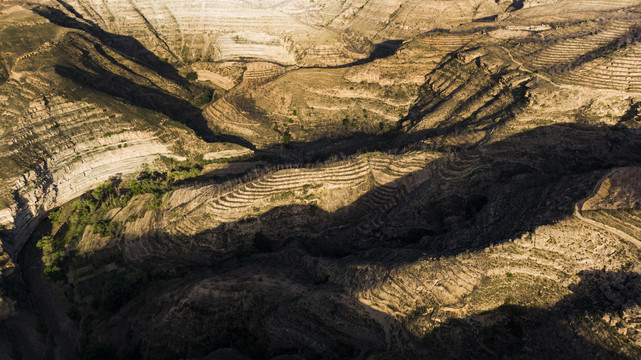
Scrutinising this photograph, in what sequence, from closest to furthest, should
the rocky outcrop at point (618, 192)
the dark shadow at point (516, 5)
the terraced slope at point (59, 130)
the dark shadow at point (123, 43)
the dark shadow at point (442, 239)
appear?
1. the dark shadow at point (442, 239)
2. the rocky outcrop at point (618, 192)
3. the terraced slope at point (59, 130)
4. the dark shadow at point (123, 43)
5. the dark shadow at point (516, 5)

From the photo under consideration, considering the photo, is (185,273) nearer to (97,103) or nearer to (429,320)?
(429,320)

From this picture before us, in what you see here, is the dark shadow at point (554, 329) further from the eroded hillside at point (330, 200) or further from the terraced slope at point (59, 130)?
the terraced slope at point (59, 130)

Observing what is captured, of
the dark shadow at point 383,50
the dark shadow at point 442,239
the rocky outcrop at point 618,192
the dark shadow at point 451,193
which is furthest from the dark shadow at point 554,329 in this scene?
Answer: the dark shadow at point 383,50

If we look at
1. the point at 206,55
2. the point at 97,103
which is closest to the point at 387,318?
the point at 97,103

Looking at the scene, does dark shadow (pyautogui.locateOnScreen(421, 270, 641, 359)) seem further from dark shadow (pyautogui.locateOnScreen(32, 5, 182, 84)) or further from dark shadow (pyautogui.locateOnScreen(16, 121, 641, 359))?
dark shadow (pyautogui.locateOnScreen(32, 5, 182, 84))

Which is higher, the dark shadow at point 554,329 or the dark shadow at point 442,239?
the dark shadow at point 442,239

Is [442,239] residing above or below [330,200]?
below

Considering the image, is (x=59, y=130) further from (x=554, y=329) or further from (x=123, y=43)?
(x=554, y=329)

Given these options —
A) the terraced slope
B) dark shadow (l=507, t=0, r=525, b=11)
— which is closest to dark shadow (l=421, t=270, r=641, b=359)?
the terraced slope

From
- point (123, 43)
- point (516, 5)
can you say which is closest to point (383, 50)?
point (516, 5)
